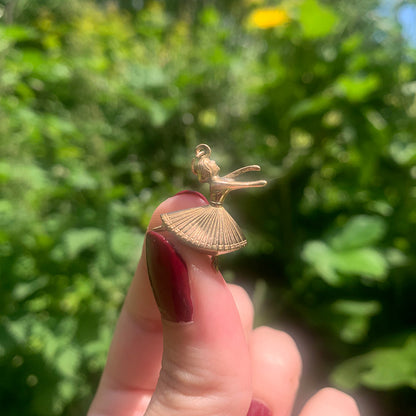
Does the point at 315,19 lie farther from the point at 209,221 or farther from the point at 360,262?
the point at 209,221

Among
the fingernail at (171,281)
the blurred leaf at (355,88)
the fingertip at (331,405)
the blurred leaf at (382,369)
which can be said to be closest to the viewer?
the fingernail at (171,281)

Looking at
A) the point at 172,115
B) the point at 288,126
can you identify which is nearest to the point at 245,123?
the point at 288,126

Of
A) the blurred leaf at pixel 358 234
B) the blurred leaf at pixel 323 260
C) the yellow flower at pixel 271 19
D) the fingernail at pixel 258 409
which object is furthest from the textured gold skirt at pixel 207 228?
the yellow flower at pixel 271 19

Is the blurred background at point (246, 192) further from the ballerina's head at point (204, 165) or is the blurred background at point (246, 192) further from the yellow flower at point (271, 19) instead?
the ballerina's head at point (204, 165)

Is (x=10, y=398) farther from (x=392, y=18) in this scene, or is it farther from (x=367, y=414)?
(x=392, y=18)

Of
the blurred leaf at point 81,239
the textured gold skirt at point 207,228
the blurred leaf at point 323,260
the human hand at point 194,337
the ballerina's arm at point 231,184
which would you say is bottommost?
the blurred leaf at point 323,260

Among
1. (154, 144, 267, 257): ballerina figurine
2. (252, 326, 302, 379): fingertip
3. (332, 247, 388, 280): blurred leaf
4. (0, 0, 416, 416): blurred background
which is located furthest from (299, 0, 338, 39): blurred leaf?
(252, 326, 302, 379): fingertip

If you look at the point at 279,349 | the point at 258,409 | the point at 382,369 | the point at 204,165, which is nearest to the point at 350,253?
the point at 382,369

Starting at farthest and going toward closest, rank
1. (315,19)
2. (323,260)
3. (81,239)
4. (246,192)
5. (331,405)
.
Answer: (246,192), (315,19), (323,260), (81,239), (331,405)
